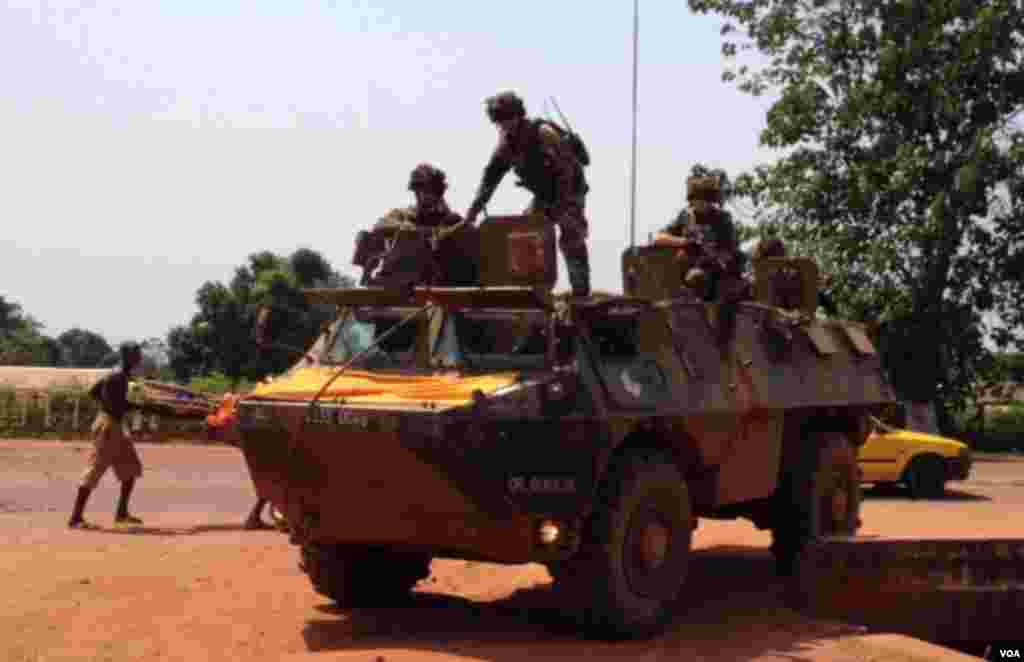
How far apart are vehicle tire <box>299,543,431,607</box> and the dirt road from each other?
0.13m

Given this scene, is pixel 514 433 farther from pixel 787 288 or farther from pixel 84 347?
pixel 84 347

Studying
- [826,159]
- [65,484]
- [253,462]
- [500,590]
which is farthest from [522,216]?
[826,159]

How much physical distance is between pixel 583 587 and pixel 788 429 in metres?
3.47

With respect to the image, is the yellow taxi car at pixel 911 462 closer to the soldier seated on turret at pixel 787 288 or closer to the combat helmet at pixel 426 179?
the soldier seated on turret at pixel 787 288

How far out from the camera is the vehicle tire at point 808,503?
1109 cm

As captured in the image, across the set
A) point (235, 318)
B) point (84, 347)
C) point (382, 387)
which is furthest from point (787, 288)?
point (84, 347)

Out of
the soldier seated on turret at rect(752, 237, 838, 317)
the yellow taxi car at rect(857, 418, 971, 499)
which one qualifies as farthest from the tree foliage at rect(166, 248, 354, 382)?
the soldier seated on turret at rect(752, 237, 838, 317)

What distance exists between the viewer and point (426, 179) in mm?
10094

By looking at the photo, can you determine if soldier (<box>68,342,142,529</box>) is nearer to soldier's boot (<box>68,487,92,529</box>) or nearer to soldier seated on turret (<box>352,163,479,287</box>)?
soldier's boot (<box>68,487,92,529</box>)

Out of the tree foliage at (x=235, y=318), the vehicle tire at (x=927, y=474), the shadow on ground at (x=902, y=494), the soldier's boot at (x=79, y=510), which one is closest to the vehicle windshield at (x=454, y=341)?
the soldier's boot at (x=79, y=510)

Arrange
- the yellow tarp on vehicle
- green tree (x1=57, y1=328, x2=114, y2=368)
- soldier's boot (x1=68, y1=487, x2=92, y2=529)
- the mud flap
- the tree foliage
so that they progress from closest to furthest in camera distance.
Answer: the yellow tarp on vehicle < the mud flap < soldier's boot (x1=68, y1=487, x2=92, y2=529) < the tree foliage < green tree (x1=57, y1=328, x2=114, y2=368)

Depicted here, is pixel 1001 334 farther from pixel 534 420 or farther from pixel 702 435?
pixel 534 420

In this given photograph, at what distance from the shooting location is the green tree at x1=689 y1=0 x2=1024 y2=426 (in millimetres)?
27234

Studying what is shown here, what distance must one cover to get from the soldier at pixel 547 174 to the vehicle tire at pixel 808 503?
8.64ft
